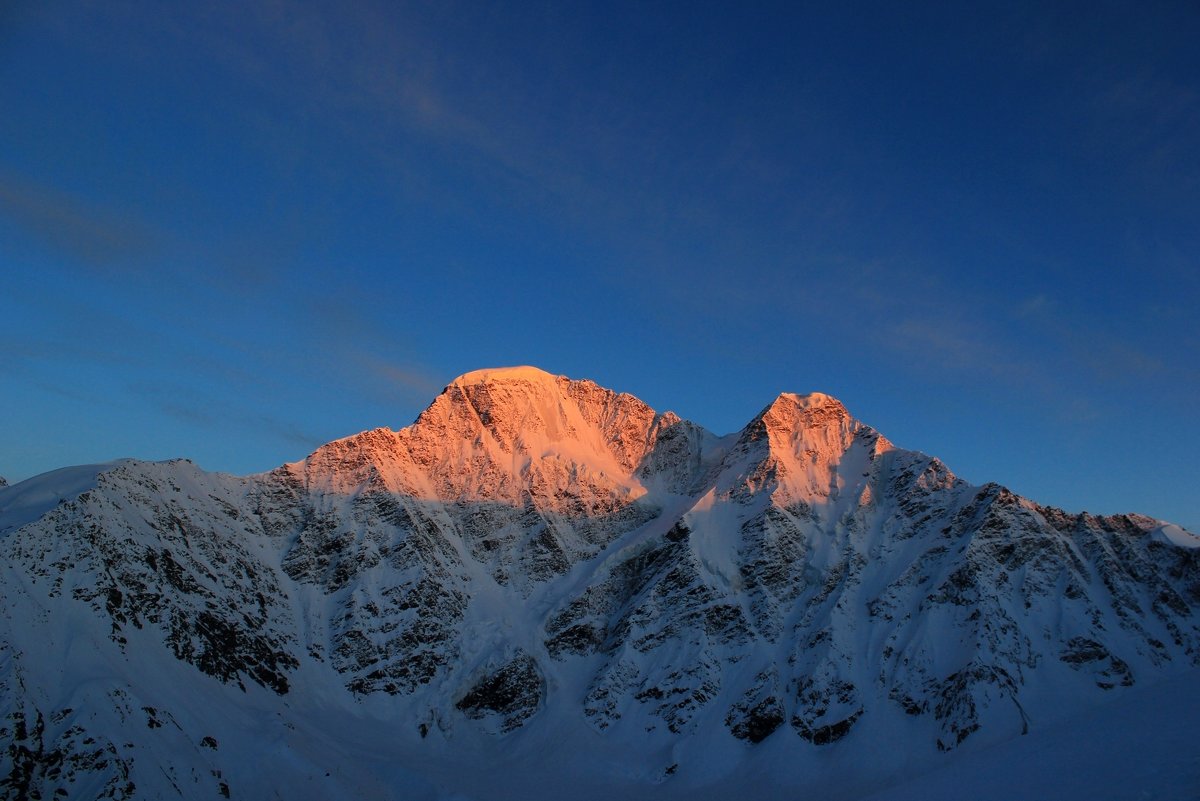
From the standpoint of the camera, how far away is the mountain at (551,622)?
75.8 meters

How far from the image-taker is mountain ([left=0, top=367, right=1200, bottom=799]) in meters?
75.8

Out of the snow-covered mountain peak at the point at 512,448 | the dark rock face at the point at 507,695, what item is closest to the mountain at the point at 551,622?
the dark rock face at the point at 507,695

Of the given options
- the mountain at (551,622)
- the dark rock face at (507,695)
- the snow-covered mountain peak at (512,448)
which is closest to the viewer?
the mountain at (551,622)

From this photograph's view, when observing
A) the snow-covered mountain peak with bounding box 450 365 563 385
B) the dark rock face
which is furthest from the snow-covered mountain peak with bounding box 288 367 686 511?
the dark rock face

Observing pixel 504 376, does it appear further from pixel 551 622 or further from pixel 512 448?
pixel 551 622

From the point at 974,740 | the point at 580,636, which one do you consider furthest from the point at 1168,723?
the point at 580,636

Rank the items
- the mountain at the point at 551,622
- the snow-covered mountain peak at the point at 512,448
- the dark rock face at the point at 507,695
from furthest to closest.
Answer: the snow-covered mountain peak at the point at 512,448
the dark rock face at the point at 507,695
the mountain at the point at 551,622

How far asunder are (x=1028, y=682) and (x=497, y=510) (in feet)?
276

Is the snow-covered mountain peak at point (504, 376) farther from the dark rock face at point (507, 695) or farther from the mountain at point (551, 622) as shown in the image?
the dark rock face at point (507, 695)

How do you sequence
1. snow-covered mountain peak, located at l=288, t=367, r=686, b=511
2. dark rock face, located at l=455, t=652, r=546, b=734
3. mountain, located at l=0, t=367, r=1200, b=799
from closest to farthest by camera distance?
mountain, located at l=0, t=367, r=1200, b=799, dark rock face, located at l=455, t=652, r=546, b=734, snow-covered mountain peak, located at l=288, t=367, r=686, b=511

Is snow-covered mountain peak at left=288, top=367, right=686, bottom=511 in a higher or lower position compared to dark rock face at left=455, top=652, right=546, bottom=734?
higher

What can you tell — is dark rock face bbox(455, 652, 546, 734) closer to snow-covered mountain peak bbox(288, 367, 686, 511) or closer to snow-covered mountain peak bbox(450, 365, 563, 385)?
snow-covered mountain peak bbox(288, 367, 686, 511)

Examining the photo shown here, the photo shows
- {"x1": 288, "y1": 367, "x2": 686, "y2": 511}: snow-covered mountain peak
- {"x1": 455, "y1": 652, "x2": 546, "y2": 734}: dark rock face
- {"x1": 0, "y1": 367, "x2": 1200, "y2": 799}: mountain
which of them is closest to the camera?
{"x1": 0, "y1": 367, "x2": 1200, "y2": 799}: mountain

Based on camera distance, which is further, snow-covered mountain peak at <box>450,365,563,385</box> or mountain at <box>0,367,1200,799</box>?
snow-covered mountain peak at <box>450,365,563,385</box>
